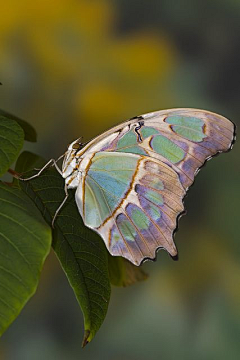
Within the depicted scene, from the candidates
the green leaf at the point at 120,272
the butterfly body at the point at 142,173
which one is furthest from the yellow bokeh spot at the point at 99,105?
the butterfly body at the point at 142,173

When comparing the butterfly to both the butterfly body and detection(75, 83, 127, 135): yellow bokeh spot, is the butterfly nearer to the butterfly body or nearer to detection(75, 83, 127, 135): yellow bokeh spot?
the butterfly body

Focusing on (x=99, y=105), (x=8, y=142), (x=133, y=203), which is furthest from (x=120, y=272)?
(x=99, y=105)

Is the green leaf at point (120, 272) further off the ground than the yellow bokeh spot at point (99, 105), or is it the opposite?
the green leaf at point (120, 272)

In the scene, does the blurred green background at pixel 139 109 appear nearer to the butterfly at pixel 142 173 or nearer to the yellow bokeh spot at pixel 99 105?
the yellow bokeh spot at pixel 99 105

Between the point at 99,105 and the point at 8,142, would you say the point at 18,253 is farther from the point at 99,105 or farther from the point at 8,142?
the point at 99,105

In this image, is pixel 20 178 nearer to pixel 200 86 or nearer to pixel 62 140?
pixel 62 140

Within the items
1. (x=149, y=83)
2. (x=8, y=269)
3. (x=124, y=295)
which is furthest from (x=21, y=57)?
(x=8, y=269)

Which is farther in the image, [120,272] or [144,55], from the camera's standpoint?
[144,55]
